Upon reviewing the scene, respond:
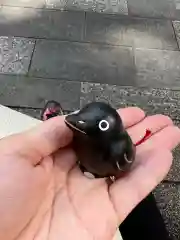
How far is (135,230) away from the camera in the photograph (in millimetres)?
828

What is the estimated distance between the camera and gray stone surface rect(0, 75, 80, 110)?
1291 mm

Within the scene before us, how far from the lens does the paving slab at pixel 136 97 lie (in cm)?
132

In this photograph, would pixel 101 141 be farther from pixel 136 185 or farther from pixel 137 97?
pixel 137 97

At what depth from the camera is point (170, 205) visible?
1.06 m

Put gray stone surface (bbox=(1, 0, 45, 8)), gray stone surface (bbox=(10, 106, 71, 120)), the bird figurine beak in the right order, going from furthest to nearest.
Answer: gray stone surface (bbox=(1, 0, 45, 8)) < gray stone surface (bbox=(10, 106, 71, 120)) < the bird figurine beak

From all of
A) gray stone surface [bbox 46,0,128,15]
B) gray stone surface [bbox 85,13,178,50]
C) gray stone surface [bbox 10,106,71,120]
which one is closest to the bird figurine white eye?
gray stone surface [bbox 10,106,71,120]

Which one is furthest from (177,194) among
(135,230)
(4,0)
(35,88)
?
(4,0)

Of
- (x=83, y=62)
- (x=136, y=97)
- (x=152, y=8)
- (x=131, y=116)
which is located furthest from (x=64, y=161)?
(x=152, y=8)

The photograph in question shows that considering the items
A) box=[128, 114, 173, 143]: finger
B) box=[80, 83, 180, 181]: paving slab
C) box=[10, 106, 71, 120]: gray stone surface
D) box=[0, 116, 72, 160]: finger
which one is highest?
box=[80, 83, 180, 181]: paving slab

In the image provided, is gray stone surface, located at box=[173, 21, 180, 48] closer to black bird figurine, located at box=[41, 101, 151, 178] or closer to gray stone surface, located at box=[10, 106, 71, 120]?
gray stone surface, located at box=[10, 106, 71, 120]

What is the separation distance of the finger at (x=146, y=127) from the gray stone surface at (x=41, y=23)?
0.77m

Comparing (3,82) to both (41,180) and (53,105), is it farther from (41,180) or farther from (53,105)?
(41,180)

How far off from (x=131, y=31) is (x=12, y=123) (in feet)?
2.84

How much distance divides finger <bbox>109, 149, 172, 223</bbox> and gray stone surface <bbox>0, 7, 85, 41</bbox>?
2.97ft
